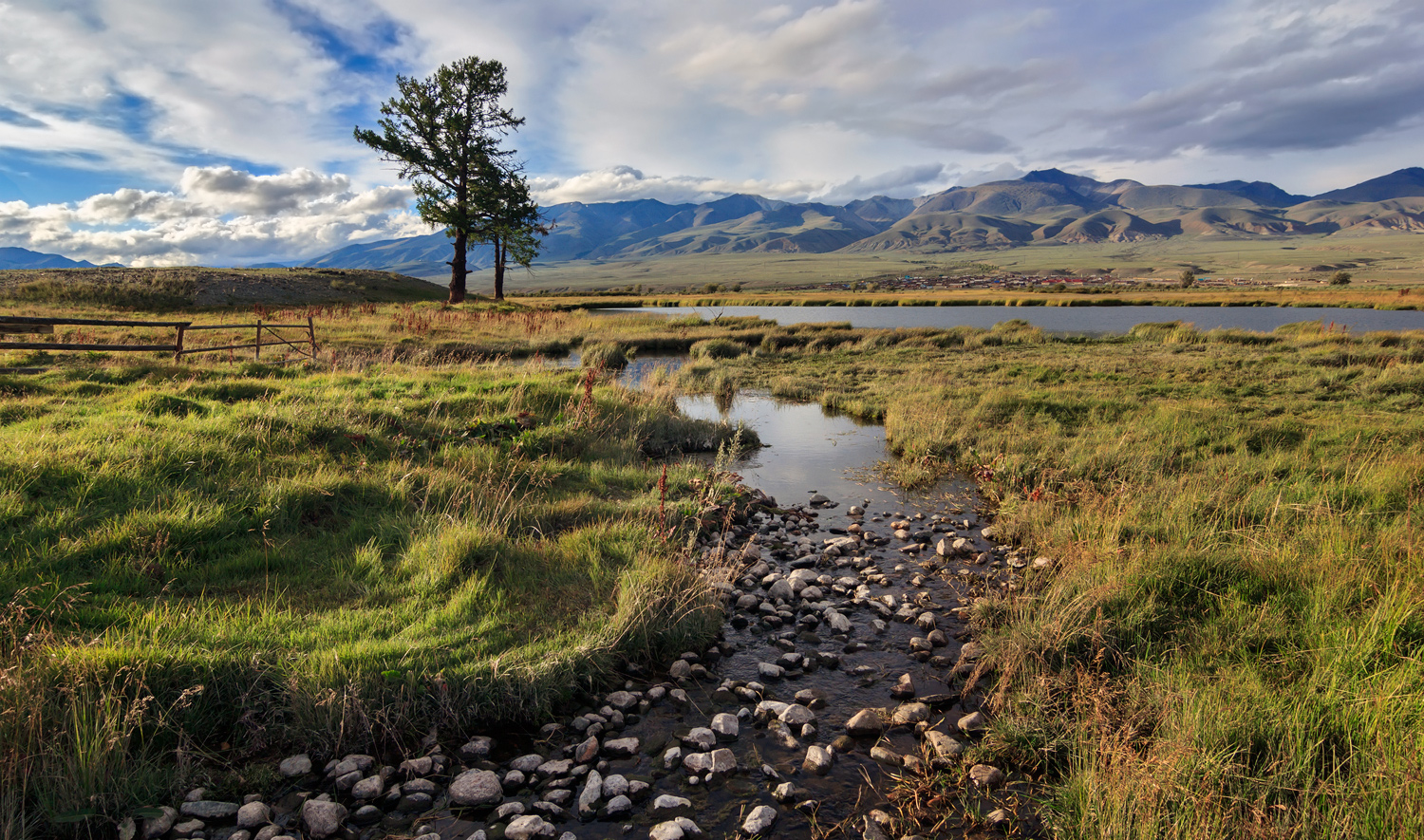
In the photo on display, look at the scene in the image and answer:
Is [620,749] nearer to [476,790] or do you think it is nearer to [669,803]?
[669,803]

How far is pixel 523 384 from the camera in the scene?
570 inches

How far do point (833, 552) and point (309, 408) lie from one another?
30.7 feet

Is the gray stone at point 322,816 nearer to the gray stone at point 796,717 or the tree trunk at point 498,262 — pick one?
the gray stone at point 796,717

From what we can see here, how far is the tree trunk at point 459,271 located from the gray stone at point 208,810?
1665 inches

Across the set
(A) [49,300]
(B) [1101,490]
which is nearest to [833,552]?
(B) [1101,490]

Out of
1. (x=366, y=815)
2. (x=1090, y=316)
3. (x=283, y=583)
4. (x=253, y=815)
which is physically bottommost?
(x=366, y=815)

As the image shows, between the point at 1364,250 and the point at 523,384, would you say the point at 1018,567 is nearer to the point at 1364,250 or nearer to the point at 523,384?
the point at 523,384

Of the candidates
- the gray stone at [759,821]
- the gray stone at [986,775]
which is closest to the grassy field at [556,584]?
the gray stone at [986,775]

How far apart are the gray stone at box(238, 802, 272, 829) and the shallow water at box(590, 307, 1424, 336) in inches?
1598

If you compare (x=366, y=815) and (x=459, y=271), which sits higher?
(x=459, y=271)

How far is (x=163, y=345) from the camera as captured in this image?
666 inches

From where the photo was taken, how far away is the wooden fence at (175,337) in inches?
561

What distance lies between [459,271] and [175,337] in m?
22.9

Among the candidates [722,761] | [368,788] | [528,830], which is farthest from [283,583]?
[722,761]
